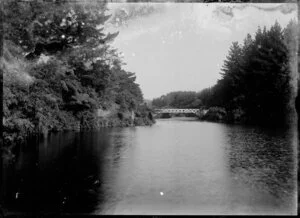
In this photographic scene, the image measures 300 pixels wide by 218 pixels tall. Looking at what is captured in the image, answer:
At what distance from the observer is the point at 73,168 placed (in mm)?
9180

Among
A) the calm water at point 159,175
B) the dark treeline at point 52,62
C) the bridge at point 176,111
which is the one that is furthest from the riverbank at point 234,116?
the dark treeline at point 52,62

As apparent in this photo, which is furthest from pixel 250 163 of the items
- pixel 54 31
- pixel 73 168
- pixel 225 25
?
pixel 54 31

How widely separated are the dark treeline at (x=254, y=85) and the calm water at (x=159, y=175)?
106cm

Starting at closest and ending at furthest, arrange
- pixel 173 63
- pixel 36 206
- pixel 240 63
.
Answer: pixel 36 206 < pixel 173 63 < pixel 240 63

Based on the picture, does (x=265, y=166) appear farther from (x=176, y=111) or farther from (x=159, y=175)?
(x=176, y=111)

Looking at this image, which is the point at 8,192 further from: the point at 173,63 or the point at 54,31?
the point at 173,63

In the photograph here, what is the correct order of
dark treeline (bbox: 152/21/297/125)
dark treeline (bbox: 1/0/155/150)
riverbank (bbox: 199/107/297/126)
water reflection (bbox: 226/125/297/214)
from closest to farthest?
1. water reflection (bbox: 226/125/297/214)
2. dark treeline (bbox: 1/0/155/150)
3. dark treeline (bbox: 152/21/297/125)
4. riverbank (bbox: 199/107/297/126)

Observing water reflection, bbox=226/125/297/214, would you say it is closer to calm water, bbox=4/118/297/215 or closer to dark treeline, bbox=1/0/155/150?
→ calm water, bbox=4/118/297/215

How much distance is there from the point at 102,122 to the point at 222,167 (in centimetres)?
720

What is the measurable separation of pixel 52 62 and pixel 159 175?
4474 millimetres

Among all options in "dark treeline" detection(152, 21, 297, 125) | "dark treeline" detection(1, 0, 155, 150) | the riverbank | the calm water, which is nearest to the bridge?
the riverbank

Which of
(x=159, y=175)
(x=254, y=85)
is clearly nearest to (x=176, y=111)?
(x=254, y=85)

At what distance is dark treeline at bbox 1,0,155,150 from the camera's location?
8.15 m

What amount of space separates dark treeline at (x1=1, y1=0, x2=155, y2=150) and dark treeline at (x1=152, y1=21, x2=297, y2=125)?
205cm
